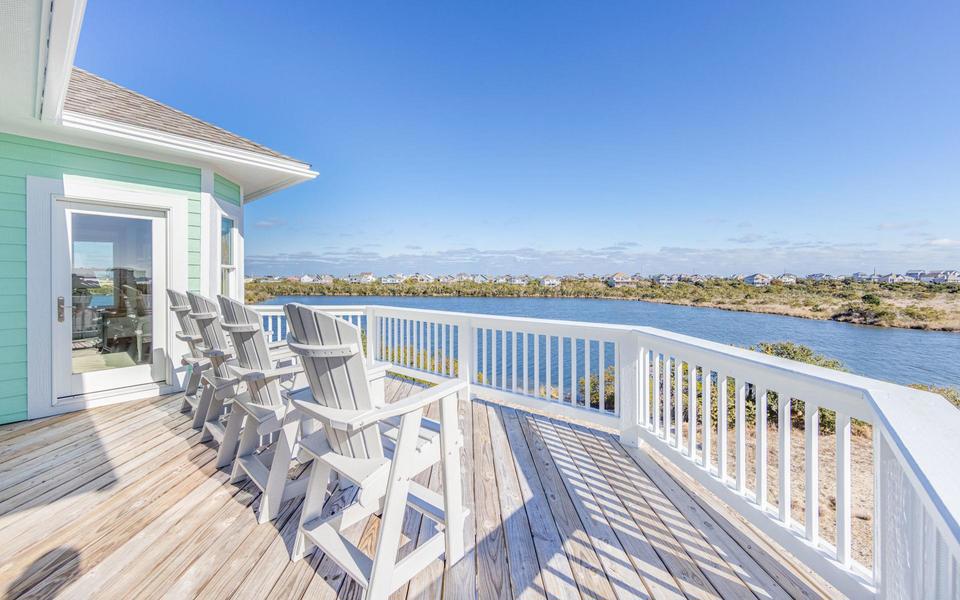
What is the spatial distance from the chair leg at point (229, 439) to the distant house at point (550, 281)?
617 inches

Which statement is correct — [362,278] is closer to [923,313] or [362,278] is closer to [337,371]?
[337,371]

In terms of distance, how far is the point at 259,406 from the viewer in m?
2.19

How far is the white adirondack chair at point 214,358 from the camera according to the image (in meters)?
2.59

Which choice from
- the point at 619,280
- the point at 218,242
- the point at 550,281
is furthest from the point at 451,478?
the point at 619,280

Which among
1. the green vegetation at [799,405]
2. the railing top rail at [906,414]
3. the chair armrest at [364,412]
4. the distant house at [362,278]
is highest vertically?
the distant house at [362,278]

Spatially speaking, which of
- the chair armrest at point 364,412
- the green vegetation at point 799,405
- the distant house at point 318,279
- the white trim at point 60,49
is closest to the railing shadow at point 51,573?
the chair armrest at point 364,412

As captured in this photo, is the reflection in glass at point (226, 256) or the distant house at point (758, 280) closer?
the reflection in glass at point (226, 256)

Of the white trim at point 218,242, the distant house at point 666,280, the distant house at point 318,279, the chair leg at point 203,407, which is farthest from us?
the distant house at point 666,280

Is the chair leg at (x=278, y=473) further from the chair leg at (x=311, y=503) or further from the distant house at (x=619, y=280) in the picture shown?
the distant house at (x=619, y=280)

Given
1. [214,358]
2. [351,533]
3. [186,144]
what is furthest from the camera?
[186,144]

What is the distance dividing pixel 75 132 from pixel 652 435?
5.58 meters

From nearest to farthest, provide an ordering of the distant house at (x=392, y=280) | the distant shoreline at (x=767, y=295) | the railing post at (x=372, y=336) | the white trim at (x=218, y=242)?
the white trim at (x=218, y=242) < the railing post at (x=372, y=336) < the distant shoreline at (x=767, y=295) < the distant house at (x=392, y=280)

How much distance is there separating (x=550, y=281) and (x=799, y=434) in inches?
542

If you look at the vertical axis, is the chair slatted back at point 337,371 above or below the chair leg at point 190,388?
above
